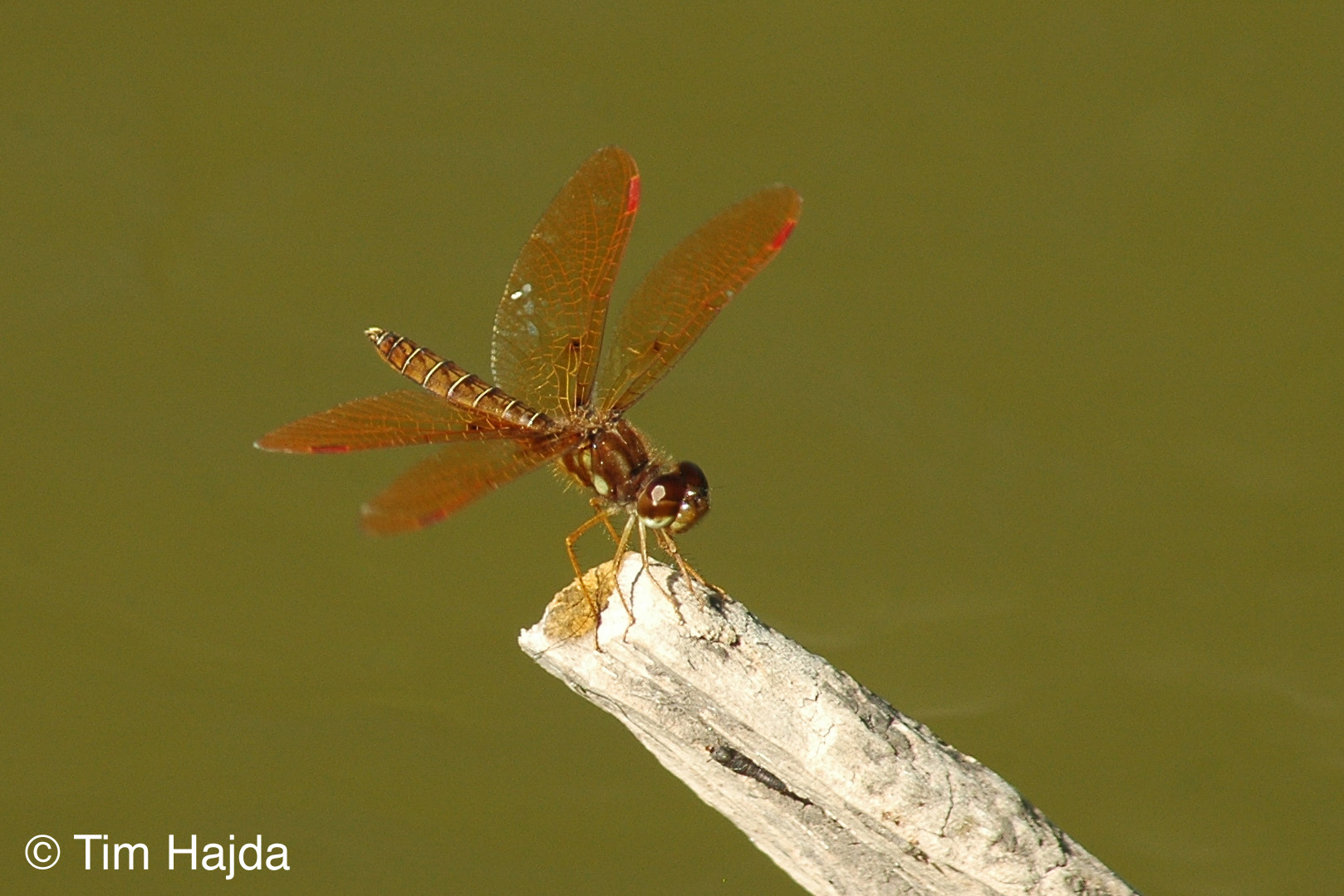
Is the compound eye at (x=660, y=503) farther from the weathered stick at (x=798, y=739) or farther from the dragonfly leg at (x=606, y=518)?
the weathered stick at (x=798, y=739)

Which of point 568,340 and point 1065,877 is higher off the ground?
point 568,340

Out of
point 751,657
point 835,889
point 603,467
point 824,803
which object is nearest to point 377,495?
point 603,467

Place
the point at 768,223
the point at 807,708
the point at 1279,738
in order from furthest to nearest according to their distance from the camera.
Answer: the point at 1279,738, the point at 768,223, the point at 807,708

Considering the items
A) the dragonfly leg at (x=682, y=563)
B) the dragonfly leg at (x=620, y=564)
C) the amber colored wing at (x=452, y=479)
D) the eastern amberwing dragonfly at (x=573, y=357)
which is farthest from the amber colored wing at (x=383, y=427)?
the dragonfly leg at (x=682, y=563)

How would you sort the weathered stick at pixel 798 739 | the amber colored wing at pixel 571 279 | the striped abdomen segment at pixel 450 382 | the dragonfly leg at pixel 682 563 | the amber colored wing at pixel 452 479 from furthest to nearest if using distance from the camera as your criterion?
the amber colored wing at pixel 571 279, the striped abdomen segment at pixel 450 382, the amber colored wing at pixel 452 479, the dragonfly leg at pixel 682 563, the weathered stick at pixel 798 739

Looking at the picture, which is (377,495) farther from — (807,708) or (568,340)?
(807,708)

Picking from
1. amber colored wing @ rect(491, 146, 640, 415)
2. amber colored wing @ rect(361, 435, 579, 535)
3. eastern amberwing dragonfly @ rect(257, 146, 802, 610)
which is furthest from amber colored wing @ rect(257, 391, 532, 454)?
amber colored wing @ rect(491, 146, 640, 415)

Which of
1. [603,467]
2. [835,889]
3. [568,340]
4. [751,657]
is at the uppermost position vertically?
[568,340]

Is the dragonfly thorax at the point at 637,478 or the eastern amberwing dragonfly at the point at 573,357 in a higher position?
the eastern amberwing dragonfly at the point at 573,357

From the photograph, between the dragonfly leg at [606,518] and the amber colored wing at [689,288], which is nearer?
the dragonfly leg at [606,518]
